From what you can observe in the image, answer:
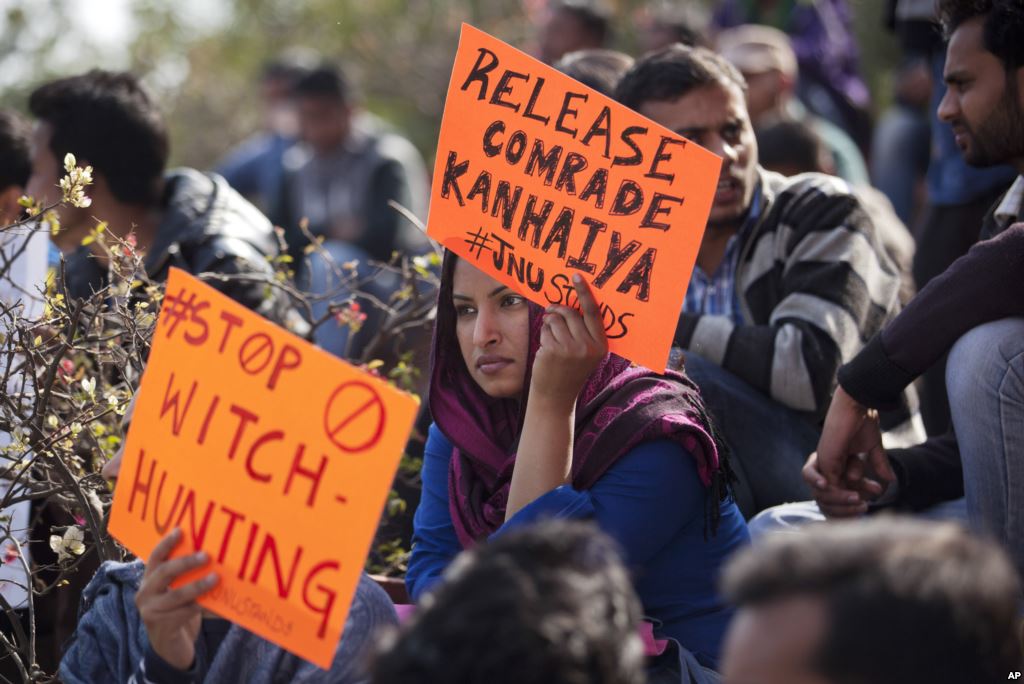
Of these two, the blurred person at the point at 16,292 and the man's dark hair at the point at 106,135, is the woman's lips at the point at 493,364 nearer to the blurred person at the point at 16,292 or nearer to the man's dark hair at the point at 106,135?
the blurred person at the point at 16,292

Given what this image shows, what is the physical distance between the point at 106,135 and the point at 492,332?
2.48m

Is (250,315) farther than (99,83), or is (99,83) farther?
(99,83)

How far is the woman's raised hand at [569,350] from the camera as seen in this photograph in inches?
109

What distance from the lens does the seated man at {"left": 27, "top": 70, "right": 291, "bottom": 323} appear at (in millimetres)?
4676

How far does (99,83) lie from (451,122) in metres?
2.42

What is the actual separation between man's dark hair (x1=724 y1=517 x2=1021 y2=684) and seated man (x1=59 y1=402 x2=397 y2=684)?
1.06 m

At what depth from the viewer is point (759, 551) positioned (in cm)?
161

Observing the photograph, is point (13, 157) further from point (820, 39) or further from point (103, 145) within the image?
point (820, 39)

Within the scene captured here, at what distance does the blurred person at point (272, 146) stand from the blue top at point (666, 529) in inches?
271

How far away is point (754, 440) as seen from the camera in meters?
3.68

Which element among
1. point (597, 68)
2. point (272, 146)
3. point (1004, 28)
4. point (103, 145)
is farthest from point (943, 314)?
point (272, 146)

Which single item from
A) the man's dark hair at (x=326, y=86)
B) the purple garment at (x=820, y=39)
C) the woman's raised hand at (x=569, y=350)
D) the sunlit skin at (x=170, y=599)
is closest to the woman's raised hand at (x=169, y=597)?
the sunlit skin at (x=170, y=599)

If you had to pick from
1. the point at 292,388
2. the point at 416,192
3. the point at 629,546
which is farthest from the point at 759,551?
the point at 416,192

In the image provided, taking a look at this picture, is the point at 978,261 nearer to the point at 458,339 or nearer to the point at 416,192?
the point at 458,339
